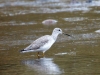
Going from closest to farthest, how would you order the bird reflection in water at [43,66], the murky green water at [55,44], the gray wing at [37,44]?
the bird reflection in water at [43,66], the murky green water at [55,44], the gray wing at [37,44]

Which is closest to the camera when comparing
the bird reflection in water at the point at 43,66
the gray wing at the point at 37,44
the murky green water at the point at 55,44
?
the bird reflection in water at the point at 43,66

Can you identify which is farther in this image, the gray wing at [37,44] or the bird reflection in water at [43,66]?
the gray wing at [37,44]

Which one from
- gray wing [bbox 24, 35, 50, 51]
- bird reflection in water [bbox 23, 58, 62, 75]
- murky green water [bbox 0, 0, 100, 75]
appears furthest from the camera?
gray wing [bbox 24, 35, 50, 51]

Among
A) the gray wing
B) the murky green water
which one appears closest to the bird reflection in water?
the murky green water

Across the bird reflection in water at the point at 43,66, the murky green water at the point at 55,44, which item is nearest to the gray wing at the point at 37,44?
the murky green water at the point at 55,44

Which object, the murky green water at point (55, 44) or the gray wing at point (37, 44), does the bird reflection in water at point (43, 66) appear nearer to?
the murky green water at point (55, 44)

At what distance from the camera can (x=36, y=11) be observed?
26328 millimetres

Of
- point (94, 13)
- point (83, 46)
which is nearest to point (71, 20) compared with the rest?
point (94, 13)

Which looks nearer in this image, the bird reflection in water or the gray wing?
the bird reflection in water

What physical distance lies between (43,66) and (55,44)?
367cm

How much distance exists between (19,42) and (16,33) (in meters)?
2.30

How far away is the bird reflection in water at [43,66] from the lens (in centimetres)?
1092

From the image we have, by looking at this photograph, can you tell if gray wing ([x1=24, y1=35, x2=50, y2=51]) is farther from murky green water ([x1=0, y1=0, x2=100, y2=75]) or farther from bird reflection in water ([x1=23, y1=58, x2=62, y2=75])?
bird reflection in water ([x1=23, y1=58, x2=62, y2=75])

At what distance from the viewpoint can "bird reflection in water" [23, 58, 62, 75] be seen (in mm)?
10916
